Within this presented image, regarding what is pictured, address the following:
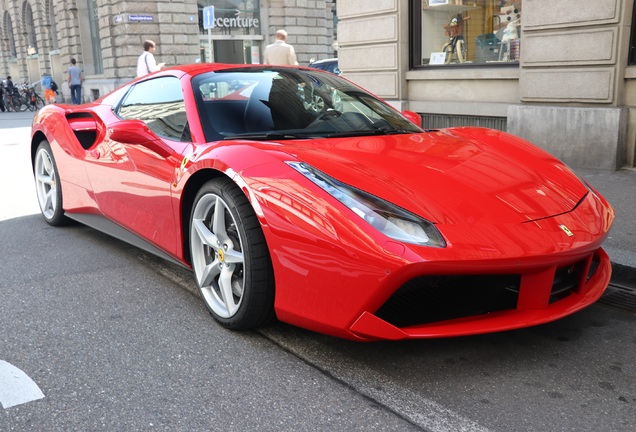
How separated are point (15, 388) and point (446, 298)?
1.72m

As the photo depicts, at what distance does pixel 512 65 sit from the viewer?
8375mm

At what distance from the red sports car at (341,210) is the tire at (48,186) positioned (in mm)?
1061

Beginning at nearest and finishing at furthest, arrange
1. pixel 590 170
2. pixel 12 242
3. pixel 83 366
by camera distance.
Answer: pixel 83 366
pixel 12 242
pixel 590 170

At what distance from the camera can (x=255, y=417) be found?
2311 mm

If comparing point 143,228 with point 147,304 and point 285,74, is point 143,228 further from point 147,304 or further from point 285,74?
point 285,74

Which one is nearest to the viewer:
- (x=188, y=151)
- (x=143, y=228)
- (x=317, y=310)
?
(x=317, y=310)

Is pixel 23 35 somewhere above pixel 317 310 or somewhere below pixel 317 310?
above

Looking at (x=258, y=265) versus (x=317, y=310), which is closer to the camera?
(x=317, y=310)

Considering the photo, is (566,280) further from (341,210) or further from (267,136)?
(267,136)

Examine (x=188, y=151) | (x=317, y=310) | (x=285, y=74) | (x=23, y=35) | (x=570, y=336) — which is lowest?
(x=570, y=336)

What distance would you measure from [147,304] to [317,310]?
1300mm

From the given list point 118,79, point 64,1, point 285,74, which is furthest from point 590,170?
point 64,1

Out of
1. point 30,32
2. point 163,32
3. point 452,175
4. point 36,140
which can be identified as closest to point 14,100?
point 163,32

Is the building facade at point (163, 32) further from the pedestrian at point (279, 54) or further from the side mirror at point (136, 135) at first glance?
the side mirror at point (136, 135)
